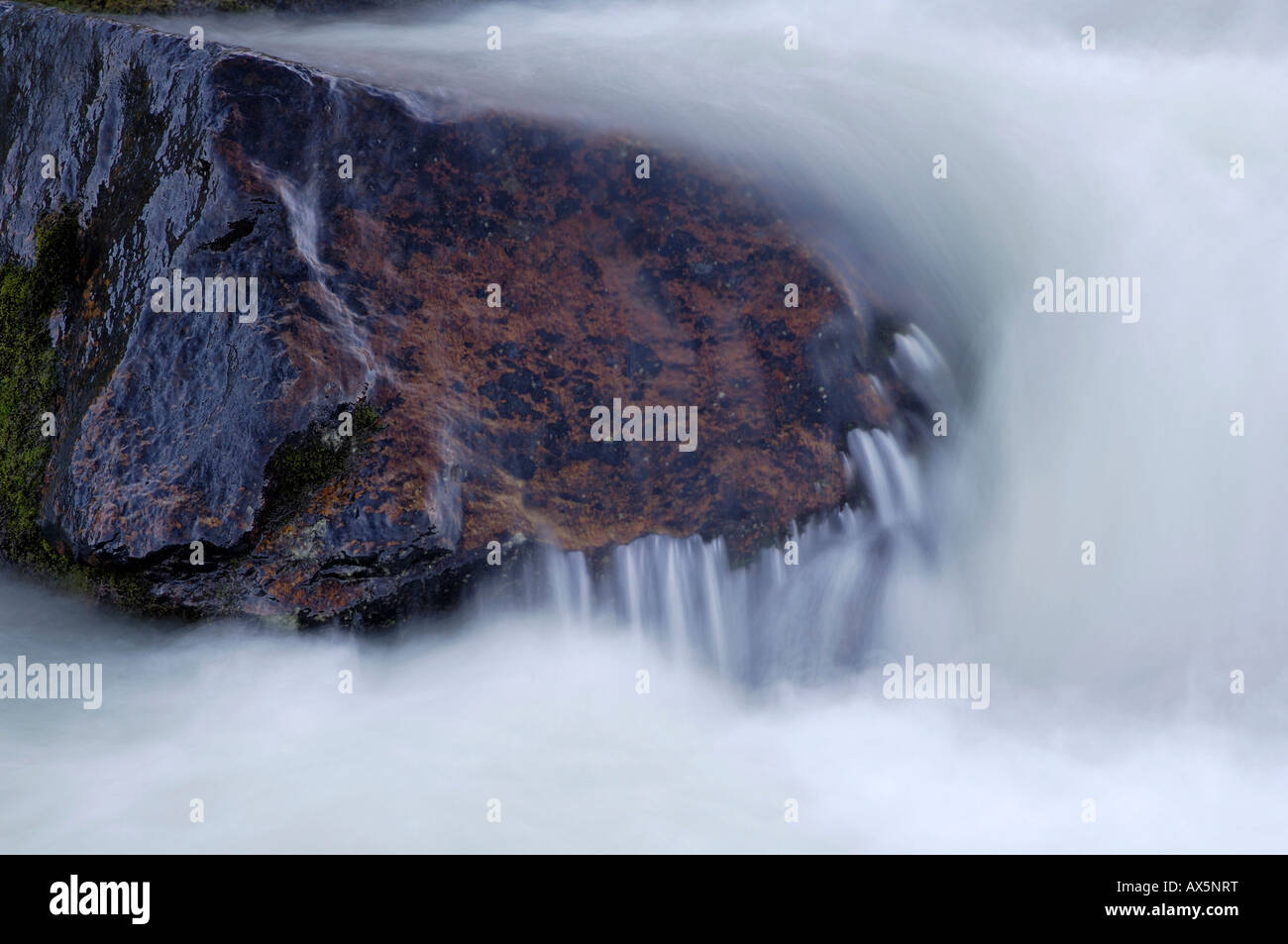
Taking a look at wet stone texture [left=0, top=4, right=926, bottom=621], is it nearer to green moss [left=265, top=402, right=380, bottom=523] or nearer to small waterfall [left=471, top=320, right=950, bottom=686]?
green moss [left=265, top=402, right=380, bottom=523]

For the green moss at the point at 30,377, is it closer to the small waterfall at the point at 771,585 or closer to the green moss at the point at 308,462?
the green moss at the point at 308,462

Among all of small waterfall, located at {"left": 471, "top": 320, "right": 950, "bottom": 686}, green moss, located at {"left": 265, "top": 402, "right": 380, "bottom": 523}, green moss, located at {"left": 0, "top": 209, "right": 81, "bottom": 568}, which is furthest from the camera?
green moss, located at {"left": 0, "top": 209, "right": 81, "bottom": 568}

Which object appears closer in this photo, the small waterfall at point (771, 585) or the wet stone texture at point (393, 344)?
the wet stone texture at point (393, 344)

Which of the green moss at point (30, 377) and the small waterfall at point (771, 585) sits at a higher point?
the green moss at point (30, 377)

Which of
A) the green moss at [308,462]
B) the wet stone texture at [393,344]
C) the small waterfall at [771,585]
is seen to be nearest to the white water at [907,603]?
the small waterfall at [771,585]

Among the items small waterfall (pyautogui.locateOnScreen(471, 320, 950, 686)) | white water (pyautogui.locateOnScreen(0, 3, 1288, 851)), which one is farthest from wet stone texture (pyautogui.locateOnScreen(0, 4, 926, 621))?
white water (pyautogui.locateOnScreen(0, 3, 1288, 851))

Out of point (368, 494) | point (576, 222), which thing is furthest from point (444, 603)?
point (576, 222)
